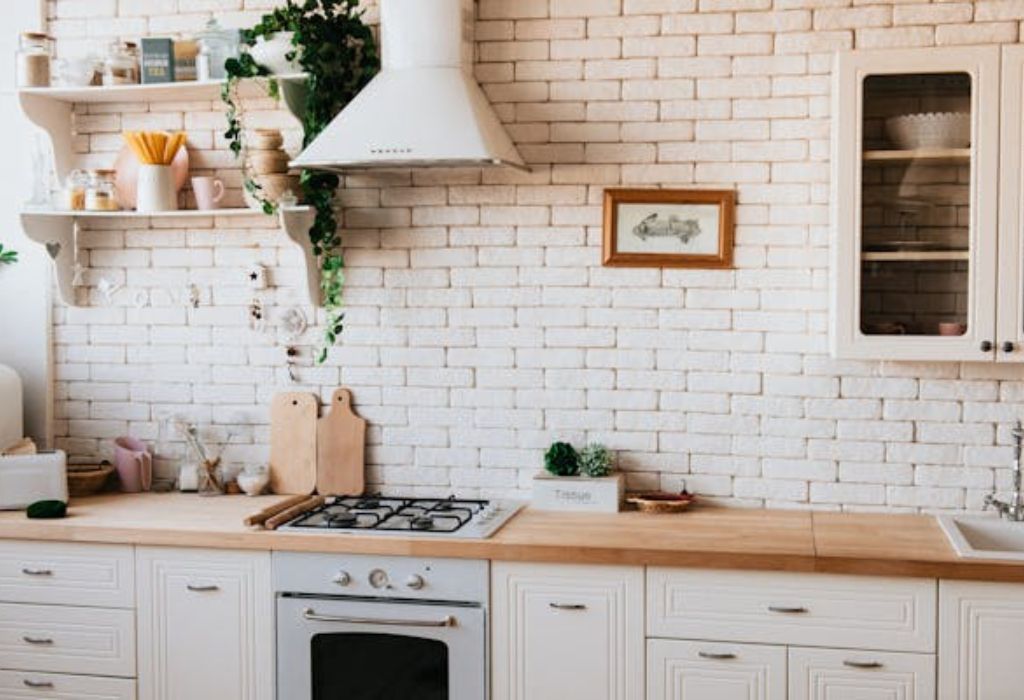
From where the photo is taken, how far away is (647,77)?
12.8 ft

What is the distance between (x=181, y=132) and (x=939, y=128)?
7.83 feet

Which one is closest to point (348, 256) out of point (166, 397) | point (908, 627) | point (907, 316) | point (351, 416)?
point (351, 416)

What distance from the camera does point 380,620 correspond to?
11.5 feet

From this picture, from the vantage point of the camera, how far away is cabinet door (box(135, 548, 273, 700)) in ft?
11.9

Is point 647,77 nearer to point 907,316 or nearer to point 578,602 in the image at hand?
point 907,316

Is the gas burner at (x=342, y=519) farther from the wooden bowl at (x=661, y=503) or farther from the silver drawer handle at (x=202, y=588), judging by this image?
the wooden bowl at (x=661, y=503)

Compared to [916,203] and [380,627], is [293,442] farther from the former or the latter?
[916,203]

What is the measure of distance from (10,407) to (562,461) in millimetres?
1804

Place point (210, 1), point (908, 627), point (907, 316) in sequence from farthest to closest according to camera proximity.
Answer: point (210, 1)
point (907, 316)
point (908, 627)

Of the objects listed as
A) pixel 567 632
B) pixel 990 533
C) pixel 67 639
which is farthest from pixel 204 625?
pixel 990 533

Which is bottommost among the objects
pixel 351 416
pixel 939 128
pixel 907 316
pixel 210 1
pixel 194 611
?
pixel 194 611

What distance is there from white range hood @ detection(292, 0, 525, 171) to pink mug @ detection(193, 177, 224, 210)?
0.51m

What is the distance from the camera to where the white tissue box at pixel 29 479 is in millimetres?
3904

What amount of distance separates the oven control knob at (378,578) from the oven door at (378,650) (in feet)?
0.16
